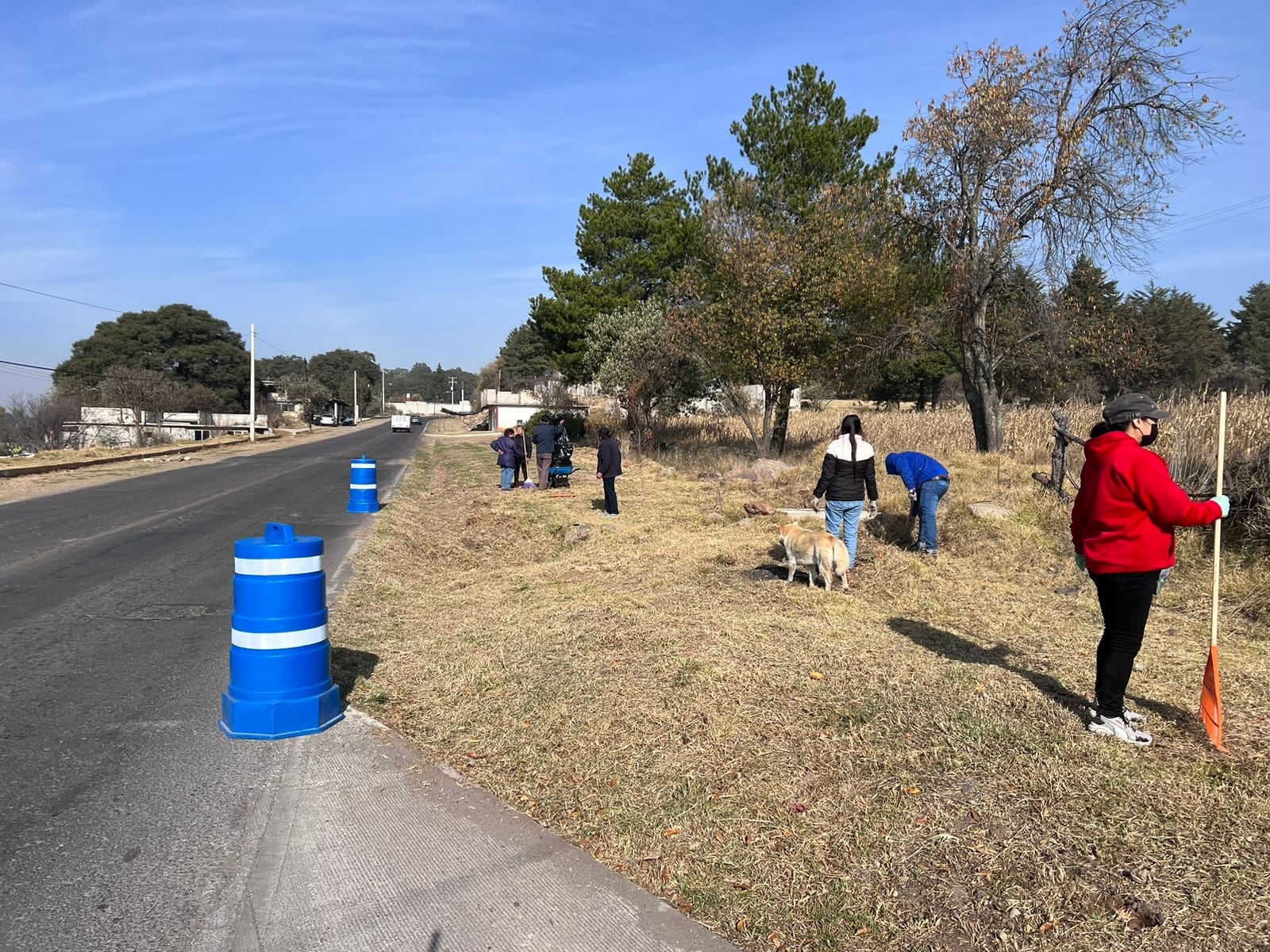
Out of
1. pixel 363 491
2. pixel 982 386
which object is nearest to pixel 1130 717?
pixel 363 491

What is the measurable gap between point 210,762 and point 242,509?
11.1 m

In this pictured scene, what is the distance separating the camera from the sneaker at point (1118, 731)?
4082 millimetres

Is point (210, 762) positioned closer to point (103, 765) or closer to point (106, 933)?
point (103, 765)

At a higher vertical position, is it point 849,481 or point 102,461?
point 849,481

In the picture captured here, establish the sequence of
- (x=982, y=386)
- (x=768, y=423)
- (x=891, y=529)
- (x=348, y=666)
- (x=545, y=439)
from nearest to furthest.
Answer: (x=348, y=666), (x=891, y=529), (x=982, y=386), (x=545, y=439), (x=768, y=423)

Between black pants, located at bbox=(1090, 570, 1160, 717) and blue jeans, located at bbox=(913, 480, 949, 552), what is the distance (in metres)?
4.75

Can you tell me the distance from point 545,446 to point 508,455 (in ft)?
2.58

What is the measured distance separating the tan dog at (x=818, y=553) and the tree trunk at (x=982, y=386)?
1006cm

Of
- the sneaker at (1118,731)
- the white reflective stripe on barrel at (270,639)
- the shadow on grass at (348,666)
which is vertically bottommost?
the shadow on grass at (348,666)

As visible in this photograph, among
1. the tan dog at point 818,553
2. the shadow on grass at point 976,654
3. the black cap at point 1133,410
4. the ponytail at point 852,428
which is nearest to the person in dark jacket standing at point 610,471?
the ponytail at point 852,428

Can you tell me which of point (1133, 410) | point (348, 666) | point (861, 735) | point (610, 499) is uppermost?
point (1133, 410)

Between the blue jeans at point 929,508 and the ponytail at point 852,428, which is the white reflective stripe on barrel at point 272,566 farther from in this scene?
the blue jeans at point 929,508

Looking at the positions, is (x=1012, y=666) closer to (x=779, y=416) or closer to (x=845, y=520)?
(x=845, y=520)

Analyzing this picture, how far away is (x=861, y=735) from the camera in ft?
13.9
